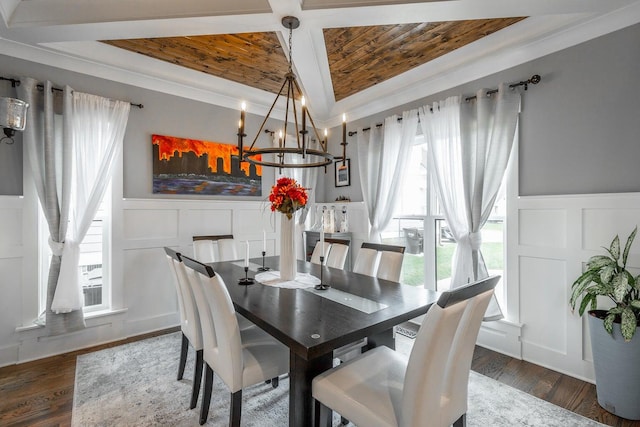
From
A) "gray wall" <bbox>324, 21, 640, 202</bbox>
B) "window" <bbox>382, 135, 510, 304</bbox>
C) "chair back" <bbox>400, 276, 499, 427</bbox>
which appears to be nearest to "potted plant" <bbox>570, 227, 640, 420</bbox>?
"gray wall" <bbox>324, 21, 640, 202</bbox>

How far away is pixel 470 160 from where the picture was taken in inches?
112

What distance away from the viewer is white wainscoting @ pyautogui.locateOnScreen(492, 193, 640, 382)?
2.19 metres

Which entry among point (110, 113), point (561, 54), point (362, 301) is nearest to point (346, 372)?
point (362, 301)

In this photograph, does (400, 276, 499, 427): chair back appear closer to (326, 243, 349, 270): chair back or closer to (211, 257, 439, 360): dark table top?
(211, 257, 439, 360): dark table top

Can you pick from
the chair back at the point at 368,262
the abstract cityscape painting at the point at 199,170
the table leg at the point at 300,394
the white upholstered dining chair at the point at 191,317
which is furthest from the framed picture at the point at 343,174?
the table leg at the point at 300,394

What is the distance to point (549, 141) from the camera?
2.49 m

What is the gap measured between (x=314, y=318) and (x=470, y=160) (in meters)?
2.25

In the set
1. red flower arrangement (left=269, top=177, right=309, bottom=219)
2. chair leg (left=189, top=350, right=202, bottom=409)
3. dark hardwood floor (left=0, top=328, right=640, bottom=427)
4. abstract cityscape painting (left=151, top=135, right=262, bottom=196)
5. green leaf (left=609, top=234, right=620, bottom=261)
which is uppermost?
abstract cityscape painting (left=151, top=135, right=262, bottom=196)

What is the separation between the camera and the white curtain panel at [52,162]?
2.55 meters

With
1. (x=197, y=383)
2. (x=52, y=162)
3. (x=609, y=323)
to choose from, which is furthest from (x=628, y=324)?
(x=52, y=162)

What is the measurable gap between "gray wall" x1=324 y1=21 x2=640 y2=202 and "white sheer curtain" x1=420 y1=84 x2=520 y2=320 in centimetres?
17

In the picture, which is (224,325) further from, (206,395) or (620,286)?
(620,286)

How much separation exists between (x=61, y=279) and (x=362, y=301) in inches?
106

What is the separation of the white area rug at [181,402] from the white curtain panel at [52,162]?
0.54 m
